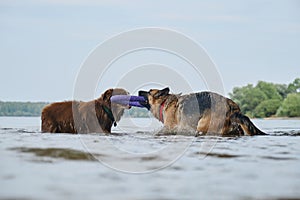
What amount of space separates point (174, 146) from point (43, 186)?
377 centimetres

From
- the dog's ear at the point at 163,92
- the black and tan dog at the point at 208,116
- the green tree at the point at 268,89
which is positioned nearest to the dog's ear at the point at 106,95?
the dog's ear at the point at 163,92

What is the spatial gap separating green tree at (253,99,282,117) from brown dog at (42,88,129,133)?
113 ft

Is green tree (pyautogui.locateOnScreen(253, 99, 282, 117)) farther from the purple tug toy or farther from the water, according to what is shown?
the water

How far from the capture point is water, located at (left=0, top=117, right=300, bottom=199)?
3820mm

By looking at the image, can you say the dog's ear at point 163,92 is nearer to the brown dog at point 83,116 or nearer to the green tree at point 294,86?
the brown dog at point 83,116

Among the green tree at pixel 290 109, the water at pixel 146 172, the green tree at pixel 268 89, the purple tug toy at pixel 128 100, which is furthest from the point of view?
the green tree at pixel 268 89

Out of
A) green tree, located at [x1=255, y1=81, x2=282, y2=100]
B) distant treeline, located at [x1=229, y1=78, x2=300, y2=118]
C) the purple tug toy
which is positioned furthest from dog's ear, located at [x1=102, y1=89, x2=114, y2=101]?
green tree, located at [x1=255, y1=81, x2=282, y2=100]

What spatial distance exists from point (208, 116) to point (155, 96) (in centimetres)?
148

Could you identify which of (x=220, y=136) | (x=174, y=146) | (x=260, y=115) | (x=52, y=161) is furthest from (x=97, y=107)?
(x=260, y=115)

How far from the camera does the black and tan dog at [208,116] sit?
1013cm

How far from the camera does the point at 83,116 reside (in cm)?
1066

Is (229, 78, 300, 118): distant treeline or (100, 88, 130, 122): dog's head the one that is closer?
(100, 88, 130, 122): dog's head

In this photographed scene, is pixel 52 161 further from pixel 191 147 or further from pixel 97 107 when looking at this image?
pixel 97 107

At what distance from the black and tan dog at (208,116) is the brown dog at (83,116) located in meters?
1.27
